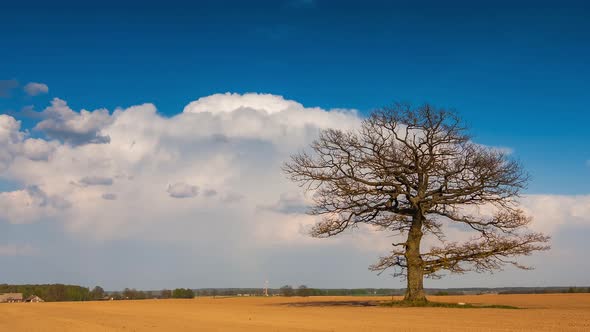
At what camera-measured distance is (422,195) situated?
32.9 metres

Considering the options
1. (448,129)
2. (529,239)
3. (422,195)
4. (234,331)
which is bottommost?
(234,331)

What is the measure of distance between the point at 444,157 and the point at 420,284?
7232mm

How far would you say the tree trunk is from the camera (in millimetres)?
32875

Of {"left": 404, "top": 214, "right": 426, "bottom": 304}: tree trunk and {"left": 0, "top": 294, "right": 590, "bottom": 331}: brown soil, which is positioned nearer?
{"left": 0, "top": 294, "right": 590, "bottom": 331}: brown soil

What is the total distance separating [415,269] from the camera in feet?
108

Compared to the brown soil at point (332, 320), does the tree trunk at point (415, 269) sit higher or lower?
higher

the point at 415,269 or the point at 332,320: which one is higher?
the point at 415,269

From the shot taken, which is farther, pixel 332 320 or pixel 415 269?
pixel 415 269

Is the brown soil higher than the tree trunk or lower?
lower

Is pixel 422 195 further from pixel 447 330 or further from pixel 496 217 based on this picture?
pixel 447 330

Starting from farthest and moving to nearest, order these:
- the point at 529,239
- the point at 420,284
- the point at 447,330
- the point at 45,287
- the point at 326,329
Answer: the point at 45,287 < the point at 420,284 < the point at 529,239 < the point at 326,329 < the point at 447,330

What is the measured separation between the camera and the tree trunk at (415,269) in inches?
1294

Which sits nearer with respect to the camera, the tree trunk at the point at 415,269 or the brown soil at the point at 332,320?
the brown soil at the point at 332,320

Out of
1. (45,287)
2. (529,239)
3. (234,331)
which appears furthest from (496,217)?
(45,287)
